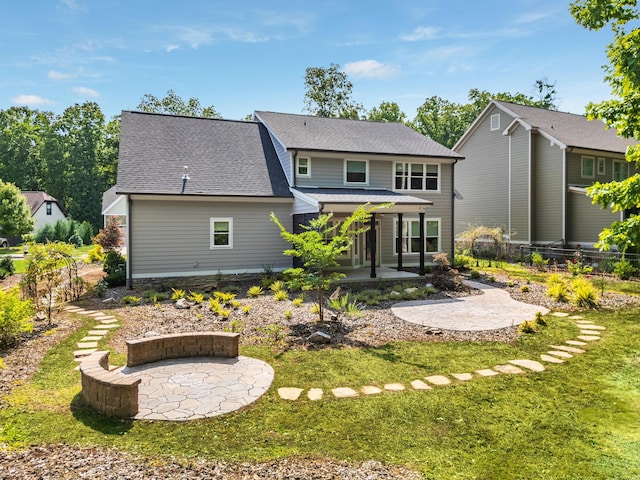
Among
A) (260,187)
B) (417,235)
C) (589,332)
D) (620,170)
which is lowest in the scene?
(589,332)

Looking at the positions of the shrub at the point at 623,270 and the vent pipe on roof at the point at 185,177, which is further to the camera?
the shrub at the point at 623,270

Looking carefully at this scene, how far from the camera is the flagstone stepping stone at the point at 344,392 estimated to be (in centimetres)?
552

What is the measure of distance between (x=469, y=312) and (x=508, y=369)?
14.4ft

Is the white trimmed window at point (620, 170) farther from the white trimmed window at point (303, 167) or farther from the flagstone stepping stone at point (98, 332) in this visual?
the flagstone stepping stone at point (98, 332)

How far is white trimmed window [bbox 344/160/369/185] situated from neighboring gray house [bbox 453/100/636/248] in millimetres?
10964

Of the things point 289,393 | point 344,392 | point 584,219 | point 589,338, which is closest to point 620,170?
point 584,219

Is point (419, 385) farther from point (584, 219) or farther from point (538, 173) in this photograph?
point (538, 173)

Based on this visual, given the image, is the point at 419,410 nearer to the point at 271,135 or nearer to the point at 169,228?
the point at 169,228

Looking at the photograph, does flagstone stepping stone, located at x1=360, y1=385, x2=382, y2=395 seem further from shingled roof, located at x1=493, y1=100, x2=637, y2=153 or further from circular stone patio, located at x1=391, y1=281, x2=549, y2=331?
shingled roof, located at x1=493, y1=100, x2=637, y2=153

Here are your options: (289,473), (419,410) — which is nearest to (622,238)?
(419,410)

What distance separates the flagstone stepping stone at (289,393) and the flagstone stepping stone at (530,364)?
3.82 metres

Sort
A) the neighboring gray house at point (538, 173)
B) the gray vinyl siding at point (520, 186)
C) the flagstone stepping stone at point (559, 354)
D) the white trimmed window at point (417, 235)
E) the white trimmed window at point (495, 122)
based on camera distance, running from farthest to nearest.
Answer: the white trimmed window at point (495, 122) → the gray vinyl siding at point (520, 186) → the neighboring gray house at point (538, 173) → the white trimmed window at point (417, 235) → the flagstone stepping stone at point (559, 354)

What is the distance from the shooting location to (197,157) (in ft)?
53.9

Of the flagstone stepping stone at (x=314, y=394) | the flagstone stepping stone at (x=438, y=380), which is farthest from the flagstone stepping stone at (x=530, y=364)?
the flagstone stepping stone at (x=314, y=394)
